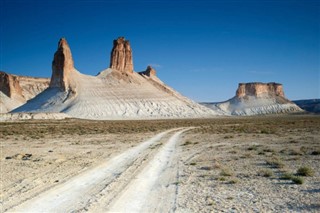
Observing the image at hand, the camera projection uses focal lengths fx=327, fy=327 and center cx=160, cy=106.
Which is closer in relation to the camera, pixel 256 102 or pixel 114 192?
pixel 114 192

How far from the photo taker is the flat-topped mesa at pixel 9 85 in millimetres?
139625

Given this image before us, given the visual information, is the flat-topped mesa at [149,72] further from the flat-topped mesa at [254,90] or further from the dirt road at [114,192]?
the dirt road at [114,192]

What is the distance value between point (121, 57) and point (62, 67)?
3131cm

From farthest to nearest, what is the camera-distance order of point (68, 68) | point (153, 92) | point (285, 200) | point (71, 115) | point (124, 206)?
1. point (153, 92)
2. point (68, 68)
3. point (71, 115)
4. point (285, 200)
5. point (124, 206)

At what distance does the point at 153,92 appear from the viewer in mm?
124438

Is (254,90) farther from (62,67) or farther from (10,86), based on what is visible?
(10,86)

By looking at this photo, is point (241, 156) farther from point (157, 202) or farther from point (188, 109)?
point (188, 109)

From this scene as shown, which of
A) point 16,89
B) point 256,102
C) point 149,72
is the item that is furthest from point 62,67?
point 256,102

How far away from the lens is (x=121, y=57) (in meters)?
139

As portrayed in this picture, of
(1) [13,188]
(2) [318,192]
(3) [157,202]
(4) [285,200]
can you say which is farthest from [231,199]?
(1) [13,188]

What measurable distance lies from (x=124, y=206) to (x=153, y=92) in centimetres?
11730

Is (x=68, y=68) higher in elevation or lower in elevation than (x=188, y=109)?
higher

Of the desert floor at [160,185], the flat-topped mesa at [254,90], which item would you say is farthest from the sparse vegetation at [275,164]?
the flat-topped mesa at [254,90]

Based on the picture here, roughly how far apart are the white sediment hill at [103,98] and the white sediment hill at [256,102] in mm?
57530
